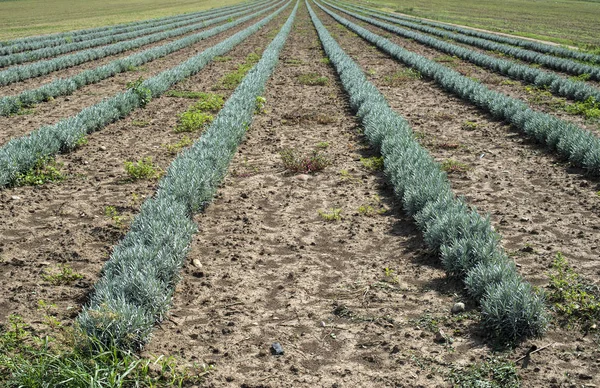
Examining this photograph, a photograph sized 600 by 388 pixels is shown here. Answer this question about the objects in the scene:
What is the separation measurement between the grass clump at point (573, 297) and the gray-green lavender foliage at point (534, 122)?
12.1 ft

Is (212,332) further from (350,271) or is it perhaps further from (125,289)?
(350,271)

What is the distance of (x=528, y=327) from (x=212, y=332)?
274cm

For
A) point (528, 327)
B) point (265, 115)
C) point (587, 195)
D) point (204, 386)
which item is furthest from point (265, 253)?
point (265, 115)

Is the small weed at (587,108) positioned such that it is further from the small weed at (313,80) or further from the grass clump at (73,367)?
the grass clump at (73,367)

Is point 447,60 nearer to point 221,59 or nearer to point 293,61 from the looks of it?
point 293,61

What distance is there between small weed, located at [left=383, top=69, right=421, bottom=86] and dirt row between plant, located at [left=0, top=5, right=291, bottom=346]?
7935mm

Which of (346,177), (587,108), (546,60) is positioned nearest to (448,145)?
(346,177)

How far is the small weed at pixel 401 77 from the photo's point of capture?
55.8ft

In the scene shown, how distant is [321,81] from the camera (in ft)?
55.8

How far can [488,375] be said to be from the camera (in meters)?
4.08

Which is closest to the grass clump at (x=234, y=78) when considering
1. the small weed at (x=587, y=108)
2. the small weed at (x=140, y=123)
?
the small weed at (x=140, y=123)

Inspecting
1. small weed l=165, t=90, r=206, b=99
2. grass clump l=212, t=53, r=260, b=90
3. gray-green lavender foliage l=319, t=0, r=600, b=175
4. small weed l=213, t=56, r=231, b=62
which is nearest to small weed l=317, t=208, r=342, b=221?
gray-green lavender foliage l=319, t=0, r=600, b=175

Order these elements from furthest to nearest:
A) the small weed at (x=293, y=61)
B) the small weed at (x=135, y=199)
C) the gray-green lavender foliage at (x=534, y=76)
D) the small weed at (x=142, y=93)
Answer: the small weed at (x=293, y=61)
the gray-green lavender foliage at (x=534, y=76)
the small weed at (x=142, y=93)
the small weed at (x=135, y=199)

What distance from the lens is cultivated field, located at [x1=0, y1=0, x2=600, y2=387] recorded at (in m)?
4.29
